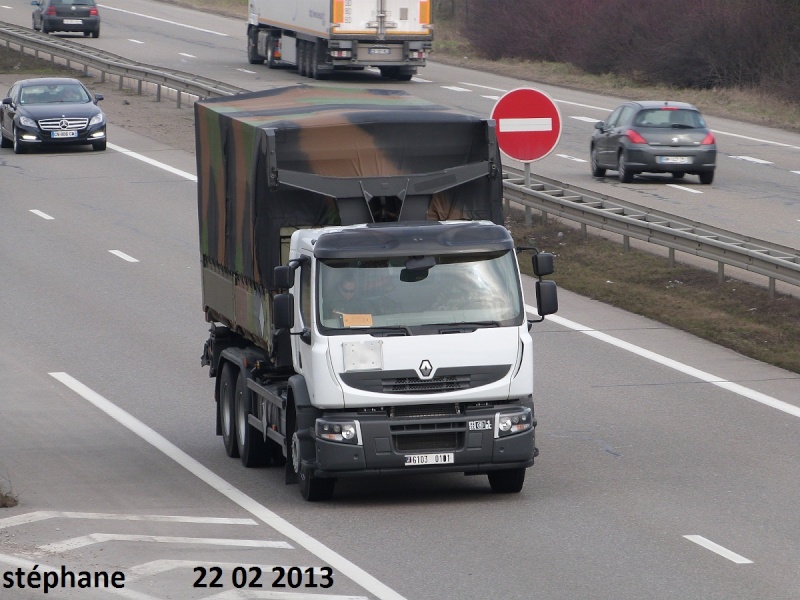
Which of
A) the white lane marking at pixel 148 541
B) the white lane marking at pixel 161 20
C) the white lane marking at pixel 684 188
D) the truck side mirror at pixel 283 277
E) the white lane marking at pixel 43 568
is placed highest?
the truck side mirror at pixel 283 277

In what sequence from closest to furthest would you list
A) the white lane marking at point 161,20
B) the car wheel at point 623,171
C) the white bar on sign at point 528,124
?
1. the white bar on sign at point 528,124
2. the car wheel at point 623,171
3. the white lane marking at point 161,20

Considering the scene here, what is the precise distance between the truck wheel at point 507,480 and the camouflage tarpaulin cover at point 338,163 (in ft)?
7.02

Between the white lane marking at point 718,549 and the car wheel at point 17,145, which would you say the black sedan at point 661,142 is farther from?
the white lane marking at point 718,549

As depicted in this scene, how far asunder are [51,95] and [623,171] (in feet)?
42.3

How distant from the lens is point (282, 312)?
11.8 meters

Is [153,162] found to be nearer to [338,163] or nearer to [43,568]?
[338,163]

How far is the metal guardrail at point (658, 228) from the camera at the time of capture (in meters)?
19.5

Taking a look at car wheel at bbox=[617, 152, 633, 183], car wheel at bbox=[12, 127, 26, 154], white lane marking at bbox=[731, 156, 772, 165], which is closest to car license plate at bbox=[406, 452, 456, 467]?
car wheel at bbox=[617, 152, 633, 183]

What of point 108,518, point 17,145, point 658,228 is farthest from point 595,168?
point 108,518

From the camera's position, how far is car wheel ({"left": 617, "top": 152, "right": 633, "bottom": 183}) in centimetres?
3094

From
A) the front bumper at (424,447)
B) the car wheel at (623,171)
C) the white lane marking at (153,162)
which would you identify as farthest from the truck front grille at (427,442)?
the white lane marking at (153,162)

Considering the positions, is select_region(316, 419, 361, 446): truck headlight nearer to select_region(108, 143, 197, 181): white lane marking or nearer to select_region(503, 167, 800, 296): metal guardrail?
select_region(503, 167, 800, 296): metal guardrail

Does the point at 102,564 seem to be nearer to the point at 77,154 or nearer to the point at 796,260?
the point at 796,260

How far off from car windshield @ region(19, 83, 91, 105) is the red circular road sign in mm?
15742
